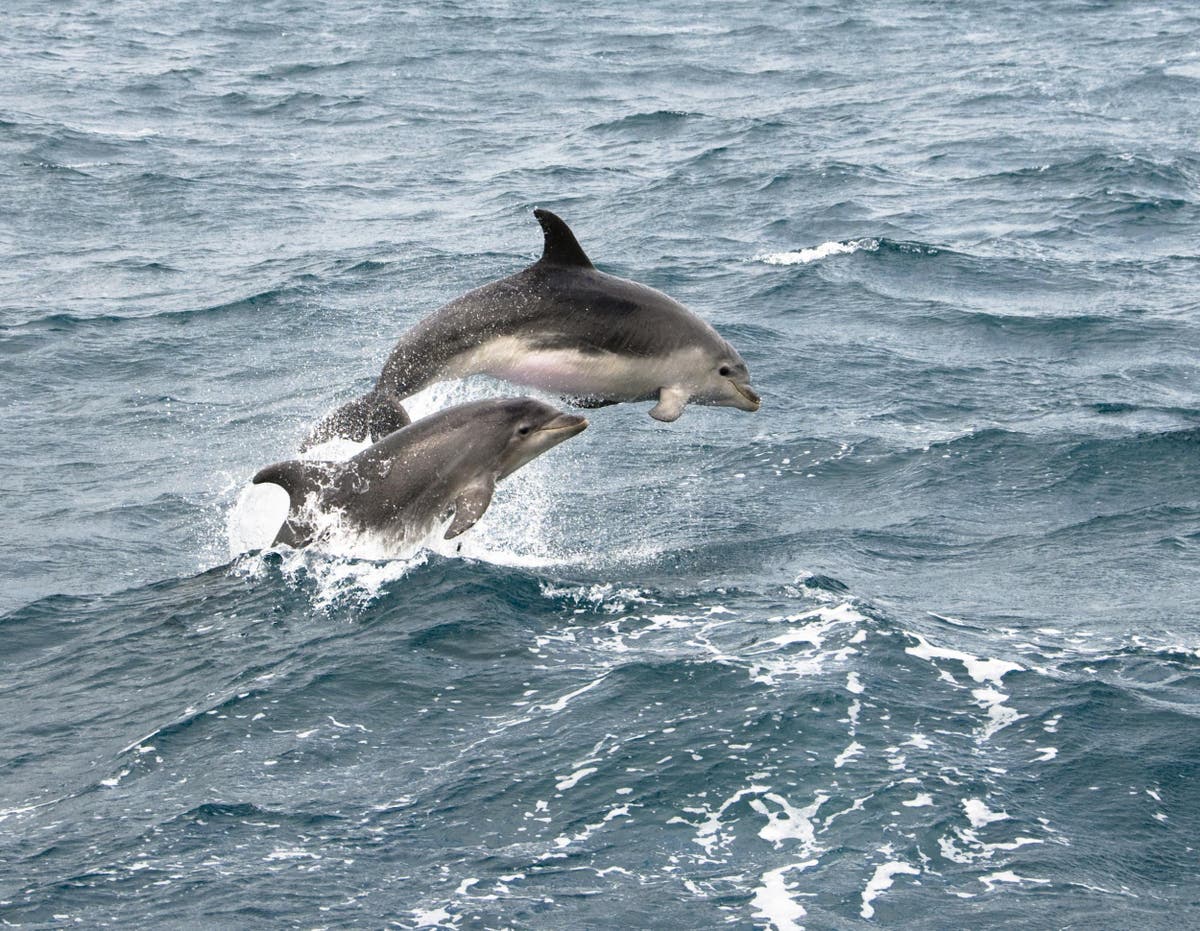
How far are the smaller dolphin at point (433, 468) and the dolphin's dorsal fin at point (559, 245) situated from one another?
109 cm

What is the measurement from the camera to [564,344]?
12.0 m

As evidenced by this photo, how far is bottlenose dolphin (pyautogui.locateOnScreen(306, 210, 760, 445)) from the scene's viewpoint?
11.9 meters

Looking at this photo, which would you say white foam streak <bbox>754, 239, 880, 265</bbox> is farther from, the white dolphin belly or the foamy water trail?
the white dolphin belly

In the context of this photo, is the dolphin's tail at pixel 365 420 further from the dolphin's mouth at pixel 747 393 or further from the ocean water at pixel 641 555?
the dolphin's mouth at pixel 747 393

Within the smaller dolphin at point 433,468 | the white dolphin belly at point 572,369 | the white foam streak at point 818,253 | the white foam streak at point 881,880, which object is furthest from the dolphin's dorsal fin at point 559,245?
the white foam streak at point 818,253

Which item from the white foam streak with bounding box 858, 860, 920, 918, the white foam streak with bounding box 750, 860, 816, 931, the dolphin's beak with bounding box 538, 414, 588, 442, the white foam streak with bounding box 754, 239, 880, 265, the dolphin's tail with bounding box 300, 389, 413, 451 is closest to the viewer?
the white foam streak with bounding box 750, 860, 816, 931

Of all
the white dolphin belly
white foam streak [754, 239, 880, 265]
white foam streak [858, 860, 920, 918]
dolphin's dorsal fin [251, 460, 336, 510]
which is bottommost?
white foam streak [858, 860, 920, 918]

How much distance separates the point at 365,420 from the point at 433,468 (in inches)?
24.1

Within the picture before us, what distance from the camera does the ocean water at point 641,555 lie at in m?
9.86

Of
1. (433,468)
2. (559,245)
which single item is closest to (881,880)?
(433,468)

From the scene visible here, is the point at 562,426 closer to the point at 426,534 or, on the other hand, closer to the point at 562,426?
the point at 562,426

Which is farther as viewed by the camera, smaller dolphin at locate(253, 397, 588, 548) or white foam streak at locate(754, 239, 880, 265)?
white foam streak at locate(754, 239, 880, 265)

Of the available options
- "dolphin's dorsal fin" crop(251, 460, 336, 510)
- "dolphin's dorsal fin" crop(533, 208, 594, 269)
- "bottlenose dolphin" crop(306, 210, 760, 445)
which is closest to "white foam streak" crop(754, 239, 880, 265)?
"bottlenose dolphin" crop(306, 210, 760, 445)

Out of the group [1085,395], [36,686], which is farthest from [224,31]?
[36,686]
